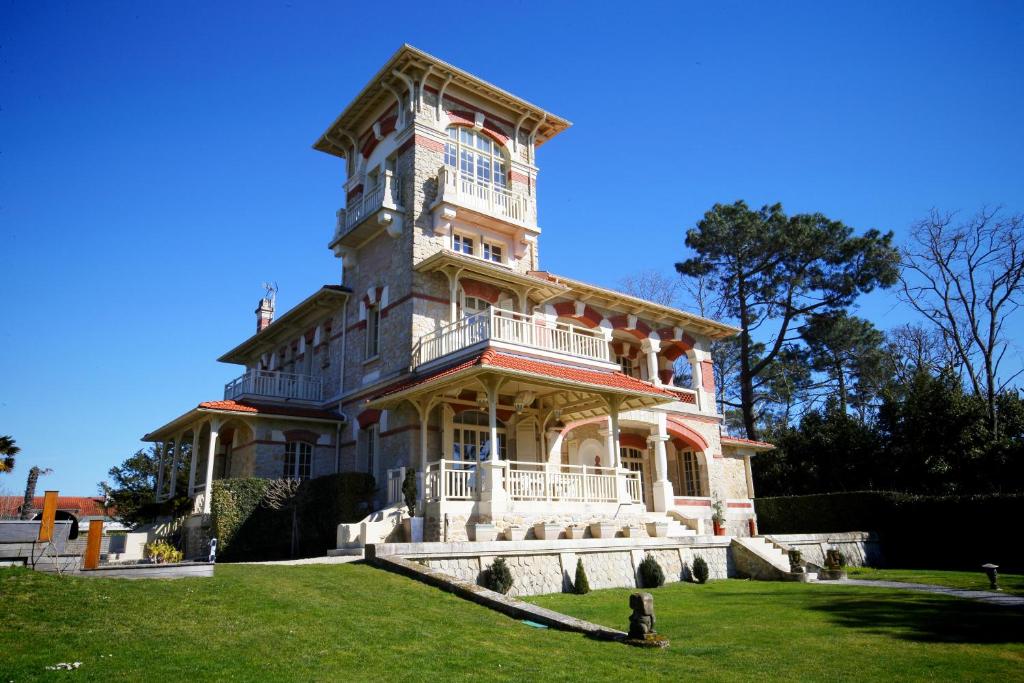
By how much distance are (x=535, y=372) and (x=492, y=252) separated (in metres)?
7.04

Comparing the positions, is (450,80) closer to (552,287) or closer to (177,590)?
(552,287)

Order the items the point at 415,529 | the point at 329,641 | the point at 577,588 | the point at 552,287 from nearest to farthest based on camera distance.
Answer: the point at 329,641
the point at 577,588
the point at 415,529
the point at 552,287

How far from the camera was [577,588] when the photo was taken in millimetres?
13609

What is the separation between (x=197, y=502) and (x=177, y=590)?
11.1 meters

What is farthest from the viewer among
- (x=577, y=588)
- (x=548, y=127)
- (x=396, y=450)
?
(x=548, y=127)

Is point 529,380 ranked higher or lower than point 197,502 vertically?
higher

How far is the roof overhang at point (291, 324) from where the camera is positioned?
22.7m

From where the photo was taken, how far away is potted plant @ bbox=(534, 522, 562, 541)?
14.8 meters

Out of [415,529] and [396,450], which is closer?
[415,529]

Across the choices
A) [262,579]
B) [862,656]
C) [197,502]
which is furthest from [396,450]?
[862,656]

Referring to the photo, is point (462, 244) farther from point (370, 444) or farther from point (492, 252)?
point (370, 444)

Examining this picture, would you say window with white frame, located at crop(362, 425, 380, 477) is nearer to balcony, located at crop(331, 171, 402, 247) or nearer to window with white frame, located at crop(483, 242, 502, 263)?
balcony, located at crop(331, 171, 402, 247)

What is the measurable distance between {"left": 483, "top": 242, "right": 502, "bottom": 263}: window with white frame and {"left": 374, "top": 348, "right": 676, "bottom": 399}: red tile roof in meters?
4.95

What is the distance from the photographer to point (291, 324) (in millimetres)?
25750
